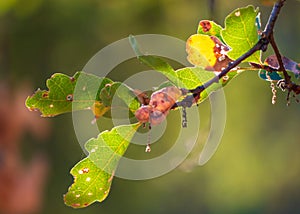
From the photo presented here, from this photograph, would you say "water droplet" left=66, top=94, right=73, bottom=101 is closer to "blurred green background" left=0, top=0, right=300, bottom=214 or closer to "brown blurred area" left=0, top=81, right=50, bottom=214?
"blurred green background" left=0, top=0, right=300, bottom=214

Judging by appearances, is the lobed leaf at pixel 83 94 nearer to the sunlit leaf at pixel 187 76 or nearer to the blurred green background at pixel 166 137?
→ the sunlit leaf at pixel 187 76

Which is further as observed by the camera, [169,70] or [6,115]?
[6,115]

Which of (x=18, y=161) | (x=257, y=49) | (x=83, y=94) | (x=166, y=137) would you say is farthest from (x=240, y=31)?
(x=18, y=161)

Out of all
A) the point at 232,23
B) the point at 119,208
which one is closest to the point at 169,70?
the point at 232,23

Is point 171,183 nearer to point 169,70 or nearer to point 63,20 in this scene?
point 63,20


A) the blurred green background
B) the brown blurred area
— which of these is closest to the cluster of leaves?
the blurred green background
